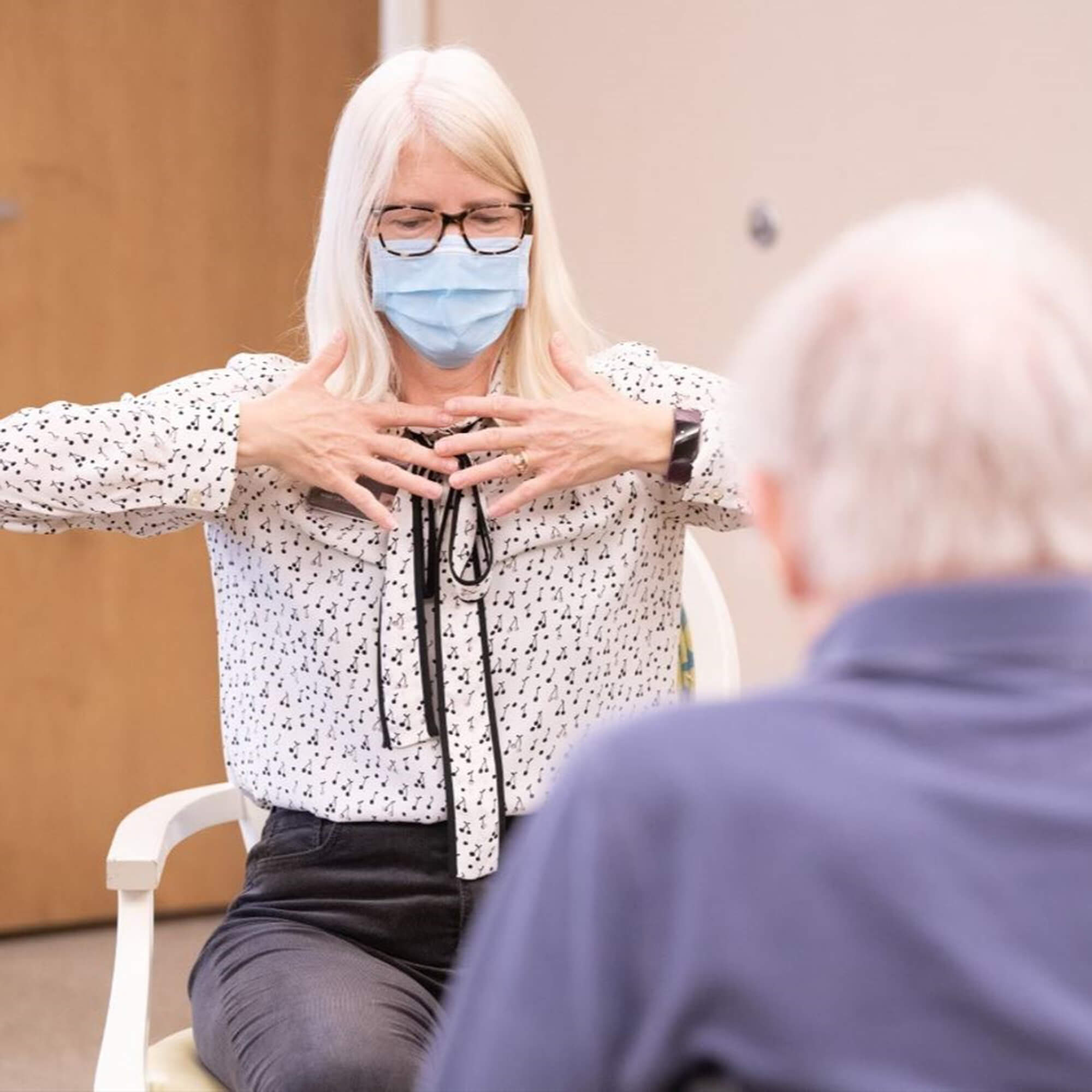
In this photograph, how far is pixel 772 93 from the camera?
2596 millimetres

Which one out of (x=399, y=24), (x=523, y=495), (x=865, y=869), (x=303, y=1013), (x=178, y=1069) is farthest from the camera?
(x=399, y=24)

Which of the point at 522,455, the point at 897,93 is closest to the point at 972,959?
the point at 522,455

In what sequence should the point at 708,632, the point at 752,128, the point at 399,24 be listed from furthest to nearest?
the point at 399,24 < the point at 752,128 < the point at 708,632

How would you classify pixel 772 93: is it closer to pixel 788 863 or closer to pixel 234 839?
pixel 234 839

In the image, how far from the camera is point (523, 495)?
1.62 metres

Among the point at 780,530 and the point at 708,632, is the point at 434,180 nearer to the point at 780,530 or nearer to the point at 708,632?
the point at 708,632

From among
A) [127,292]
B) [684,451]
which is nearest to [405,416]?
[684,451]

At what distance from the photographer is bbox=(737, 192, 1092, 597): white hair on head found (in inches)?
27.9

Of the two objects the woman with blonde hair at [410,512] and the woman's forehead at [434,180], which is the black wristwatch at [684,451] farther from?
the woman's forehead at [434,180]

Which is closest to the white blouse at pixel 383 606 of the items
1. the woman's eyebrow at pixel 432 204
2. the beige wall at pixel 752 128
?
the woman's eyebrow at pixel 432 204

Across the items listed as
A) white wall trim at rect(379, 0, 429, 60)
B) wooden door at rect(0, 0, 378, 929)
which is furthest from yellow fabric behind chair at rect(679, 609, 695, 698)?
white wall trim at rect(379, 0, 429, 60)

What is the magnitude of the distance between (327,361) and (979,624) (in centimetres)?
104

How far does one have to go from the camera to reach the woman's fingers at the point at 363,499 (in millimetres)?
1596

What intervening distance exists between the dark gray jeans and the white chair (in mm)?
45
